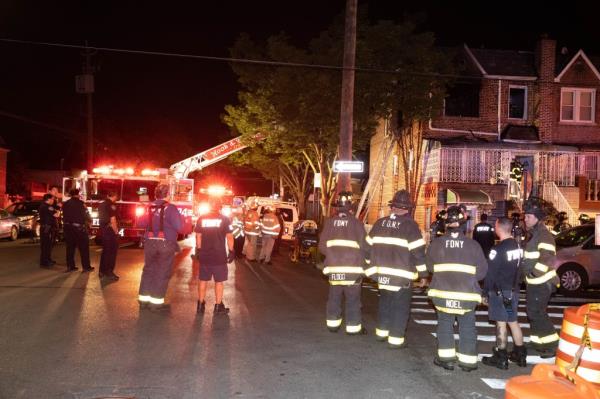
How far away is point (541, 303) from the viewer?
7.44 meters

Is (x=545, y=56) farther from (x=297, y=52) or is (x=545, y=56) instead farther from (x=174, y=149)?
(x=174, y=149)

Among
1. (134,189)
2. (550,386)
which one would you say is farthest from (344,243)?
(134,189)

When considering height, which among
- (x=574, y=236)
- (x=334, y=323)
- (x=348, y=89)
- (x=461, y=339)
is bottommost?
(x=334, y=323)

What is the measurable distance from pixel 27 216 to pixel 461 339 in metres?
23.4

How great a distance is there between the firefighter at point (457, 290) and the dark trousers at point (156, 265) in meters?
4.33

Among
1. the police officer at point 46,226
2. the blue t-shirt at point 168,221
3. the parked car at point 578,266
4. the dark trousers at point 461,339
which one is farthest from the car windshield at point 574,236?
the police officer at point 46,226

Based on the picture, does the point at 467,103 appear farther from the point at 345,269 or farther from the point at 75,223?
the point at 345,269

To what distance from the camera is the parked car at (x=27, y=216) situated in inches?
970

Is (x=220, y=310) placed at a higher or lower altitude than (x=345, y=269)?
lower

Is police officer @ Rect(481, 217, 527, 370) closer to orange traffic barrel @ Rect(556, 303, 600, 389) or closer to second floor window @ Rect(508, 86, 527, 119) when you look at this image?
orange traffic barrel @ Rect(556, 303, 600, 389)

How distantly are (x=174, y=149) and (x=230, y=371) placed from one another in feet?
147

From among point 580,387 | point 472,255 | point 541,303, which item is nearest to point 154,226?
point 472,255

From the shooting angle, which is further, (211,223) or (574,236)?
(574,236)

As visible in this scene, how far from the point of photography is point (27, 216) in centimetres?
2575
